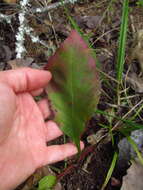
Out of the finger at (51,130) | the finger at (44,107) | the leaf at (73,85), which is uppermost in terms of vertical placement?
the leaf at (73,85)

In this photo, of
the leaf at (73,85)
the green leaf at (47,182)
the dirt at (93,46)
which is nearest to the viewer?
the leaf at (73,85)

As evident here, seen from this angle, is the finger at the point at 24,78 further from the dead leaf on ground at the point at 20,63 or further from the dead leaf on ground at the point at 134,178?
the dead leaf on ground at the point at 134,178

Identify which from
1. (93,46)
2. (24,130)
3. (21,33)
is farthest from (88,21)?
(24,130)

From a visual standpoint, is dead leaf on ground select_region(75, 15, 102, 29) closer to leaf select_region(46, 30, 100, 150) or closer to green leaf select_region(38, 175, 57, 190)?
leaf select_region(46, 30, 100, 150)

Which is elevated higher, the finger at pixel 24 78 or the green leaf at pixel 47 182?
the finger at pixel 24 78

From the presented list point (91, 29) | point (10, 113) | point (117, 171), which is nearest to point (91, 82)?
point (10, 113)

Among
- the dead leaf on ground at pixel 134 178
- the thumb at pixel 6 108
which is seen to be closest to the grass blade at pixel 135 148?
the dead leaf on ground at pixel 134 178
